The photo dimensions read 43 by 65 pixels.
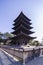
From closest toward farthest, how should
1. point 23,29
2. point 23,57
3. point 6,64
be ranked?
1. point 6,64
2. point 23,57
3. point 23,29

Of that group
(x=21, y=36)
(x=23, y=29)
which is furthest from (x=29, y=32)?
(x=21, y=36)

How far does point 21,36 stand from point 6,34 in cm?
3548

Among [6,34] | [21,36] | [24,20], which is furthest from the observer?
[6,34]

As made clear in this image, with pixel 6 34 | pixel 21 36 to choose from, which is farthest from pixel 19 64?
pixel 6 34

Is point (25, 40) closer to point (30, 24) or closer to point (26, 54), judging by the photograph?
point (30, 24)

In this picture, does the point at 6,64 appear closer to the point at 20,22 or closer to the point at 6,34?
the point at 20,22

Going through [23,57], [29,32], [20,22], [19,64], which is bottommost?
[19,64]

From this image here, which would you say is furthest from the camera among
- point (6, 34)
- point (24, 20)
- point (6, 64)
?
point (6, 34)

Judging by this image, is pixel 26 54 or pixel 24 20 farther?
pixel 24 20

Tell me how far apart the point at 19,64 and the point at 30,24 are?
88.7ft

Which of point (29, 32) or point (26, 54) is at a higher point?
point (29, 32)

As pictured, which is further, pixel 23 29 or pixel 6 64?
pixel 23 29

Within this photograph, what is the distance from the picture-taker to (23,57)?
8578mm

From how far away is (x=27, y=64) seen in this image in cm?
819
